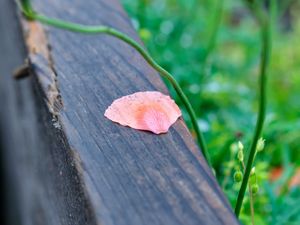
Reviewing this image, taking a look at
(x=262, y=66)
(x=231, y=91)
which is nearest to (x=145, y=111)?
(x=262, y=66)

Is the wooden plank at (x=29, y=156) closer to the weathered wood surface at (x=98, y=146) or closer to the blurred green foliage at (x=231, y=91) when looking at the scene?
the weathered wood surface at (x=98, y=146)

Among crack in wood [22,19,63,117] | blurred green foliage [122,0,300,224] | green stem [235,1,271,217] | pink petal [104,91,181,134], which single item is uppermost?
green stem [235,1,271,217]

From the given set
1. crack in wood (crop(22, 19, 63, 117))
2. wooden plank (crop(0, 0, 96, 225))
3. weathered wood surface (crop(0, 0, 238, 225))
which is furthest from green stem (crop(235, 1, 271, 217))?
crack in wood (crop(22, 19, 63, 117))

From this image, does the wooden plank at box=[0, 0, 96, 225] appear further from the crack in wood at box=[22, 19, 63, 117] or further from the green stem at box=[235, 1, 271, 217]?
the green stem at box=[235, 1, 271, 217]

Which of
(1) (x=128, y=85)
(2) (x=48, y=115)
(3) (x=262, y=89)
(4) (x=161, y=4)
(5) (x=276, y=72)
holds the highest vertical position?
(3) (x=262, y=89)

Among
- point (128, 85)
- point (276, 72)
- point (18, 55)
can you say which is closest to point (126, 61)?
point (128, 85)

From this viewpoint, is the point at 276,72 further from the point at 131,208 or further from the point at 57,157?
the point at 131,208
